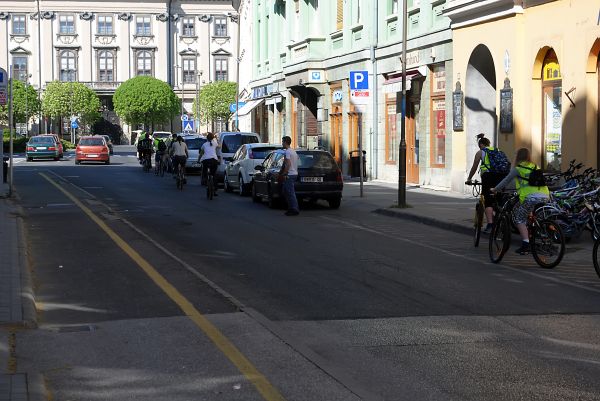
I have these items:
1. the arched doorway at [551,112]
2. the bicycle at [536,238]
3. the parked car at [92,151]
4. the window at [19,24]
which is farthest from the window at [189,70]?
the bicycle at [536,238]

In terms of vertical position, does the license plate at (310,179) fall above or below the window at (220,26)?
below

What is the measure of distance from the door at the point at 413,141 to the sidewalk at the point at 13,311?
16.7 metres

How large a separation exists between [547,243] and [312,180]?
11.1 metres

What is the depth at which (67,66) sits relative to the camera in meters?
111

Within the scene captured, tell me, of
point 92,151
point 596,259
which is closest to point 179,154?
point 596,259

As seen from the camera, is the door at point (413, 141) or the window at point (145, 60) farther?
the window at point (145, 60)

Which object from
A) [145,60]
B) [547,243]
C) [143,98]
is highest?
[145,60]

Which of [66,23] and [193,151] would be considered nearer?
[193,151]

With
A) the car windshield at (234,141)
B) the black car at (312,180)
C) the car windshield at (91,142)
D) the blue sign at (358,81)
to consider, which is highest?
the blue sign at (358,81)

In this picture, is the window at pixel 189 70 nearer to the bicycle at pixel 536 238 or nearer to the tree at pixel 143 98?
the tree at pixel 143 98

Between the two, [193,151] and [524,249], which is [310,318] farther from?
[193,151]

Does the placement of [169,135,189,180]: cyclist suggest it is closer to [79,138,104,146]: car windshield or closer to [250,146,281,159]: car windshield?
[250,146,281,159]: car windshield

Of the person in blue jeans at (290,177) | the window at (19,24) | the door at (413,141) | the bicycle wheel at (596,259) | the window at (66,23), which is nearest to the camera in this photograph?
the bicycle wheel at (596,259)

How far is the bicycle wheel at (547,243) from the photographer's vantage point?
44.5ft
